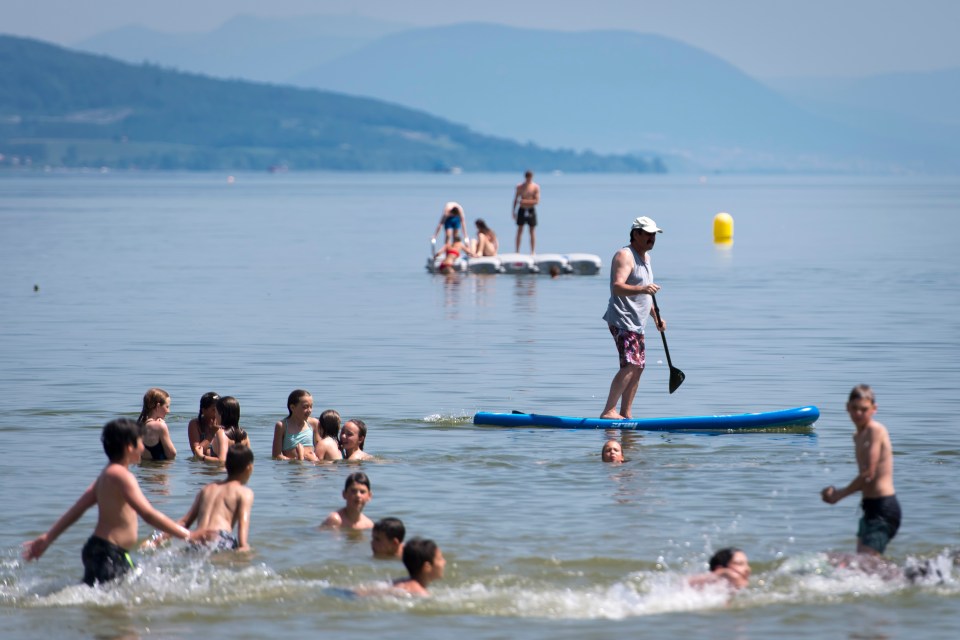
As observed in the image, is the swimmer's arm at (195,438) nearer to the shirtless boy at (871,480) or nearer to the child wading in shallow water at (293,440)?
the child wading in shallow water at (293,440)

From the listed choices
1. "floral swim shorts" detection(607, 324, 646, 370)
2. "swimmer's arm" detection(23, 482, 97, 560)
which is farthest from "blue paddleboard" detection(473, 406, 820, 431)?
"swimmer's arm" detection(23, 482, 97, 560)

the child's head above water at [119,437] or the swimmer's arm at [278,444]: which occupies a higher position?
the child's head above water at [119,437]

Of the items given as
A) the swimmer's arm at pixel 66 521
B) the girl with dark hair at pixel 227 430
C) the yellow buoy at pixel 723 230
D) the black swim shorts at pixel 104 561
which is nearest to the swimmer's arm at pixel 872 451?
the black swim shorts at pixel 104 561

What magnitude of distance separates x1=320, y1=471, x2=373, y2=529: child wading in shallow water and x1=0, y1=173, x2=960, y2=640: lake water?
175 mm

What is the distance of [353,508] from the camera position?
38.4 ft

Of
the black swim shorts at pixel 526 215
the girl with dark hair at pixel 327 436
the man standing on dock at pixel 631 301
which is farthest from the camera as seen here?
the black swim shorts at pixel 526 215

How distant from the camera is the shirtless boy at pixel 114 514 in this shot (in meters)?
9.36

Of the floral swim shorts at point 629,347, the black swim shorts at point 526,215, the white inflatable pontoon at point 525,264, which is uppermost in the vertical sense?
the black swim shorts at point 526,215

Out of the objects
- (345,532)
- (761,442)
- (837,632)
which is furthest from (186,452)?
(837,632)

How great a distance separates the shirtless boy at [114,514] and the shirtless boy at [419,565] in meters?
1.43

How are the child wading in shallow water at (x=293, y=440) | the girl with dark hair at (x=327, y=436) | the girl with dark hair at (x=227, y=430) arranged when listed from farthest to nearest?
the child wading in shallow water at (x=293, y=440) < the girl with dark hair at (x=327, y=436) < the girl with dark hair at (x=227, y=430)

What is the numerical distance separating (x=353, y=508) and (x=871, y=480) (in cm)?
392

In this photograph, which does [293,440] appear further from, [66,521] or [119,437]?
[119,437]

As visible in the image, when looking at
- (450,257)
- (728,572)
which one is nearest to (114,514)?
(728,572)
